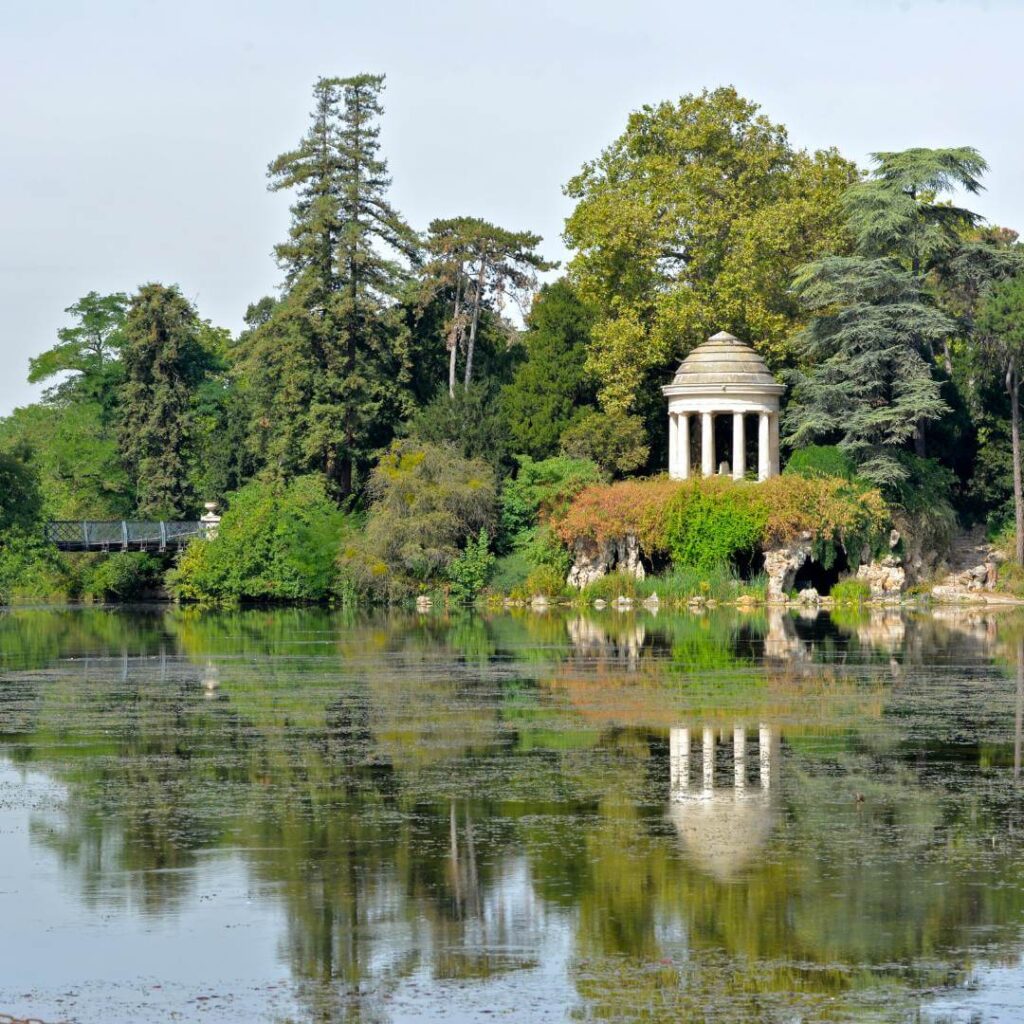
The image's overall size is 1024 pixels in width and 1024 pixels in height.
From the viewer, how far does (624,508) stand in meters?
57.3

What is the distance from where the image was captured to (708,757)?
20.6 m

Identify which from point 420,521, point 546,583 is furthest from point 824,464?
point 420,521

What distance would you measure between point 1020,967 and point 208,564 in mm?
54701

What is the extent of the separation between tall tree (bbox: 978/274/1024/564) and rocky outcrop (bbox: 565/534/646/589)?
38.9ft

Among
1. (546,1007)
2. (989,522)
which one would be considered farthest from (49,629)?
(546,1007)

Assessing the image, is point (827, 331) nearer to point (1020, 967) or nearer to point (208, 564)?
point (208, 564)

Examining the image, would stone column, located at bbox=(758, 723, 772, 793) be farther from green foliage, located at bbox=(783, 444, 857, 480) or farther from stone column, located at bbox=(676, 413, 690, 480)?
Result: stone column, located at bbox=(676, 413, 690, 480)

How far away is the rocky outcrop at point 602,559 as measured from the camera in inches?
2290

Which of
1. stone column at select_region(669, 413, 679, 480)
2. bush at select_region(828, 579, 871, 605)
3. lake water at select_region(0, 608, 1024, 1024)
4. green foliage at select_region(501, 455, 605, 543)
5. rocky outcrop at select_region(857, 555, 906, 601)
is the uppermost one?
stone column at select_region(669, 413, 679, 480)

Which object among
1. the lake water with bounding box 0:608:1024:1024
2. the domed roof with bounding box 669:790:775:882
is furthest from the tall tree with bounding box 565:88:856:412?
the domed roof with bounding box 669:790:775:882

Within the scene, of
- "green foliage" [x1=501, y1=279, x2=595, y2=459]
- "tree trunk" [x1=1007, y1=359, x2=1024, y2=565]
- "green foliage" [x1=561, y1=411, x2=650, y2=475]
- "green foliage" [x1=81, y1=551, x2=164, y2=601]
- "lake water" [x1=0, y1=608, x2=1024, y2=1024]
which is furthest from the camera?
"green foliage" [x1=81, y1=551, x2=164, y2=601]

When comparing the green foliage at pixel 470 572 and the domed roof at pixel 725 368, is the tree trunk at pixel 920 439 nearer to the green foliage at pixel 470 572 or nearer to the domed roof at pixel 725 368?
the domed roof at pixel 725 368

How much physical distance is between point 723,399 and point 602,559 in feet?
21.2

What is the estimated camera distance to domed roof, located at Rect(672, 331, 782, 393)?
194ft
